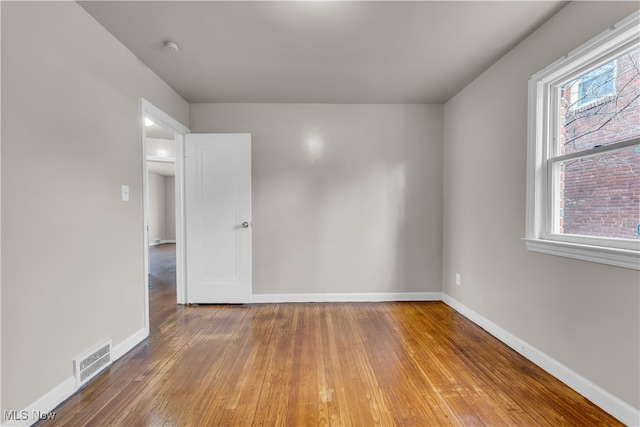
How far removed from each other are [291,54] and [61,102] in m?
1.57

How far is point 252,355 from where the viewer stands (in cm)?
206

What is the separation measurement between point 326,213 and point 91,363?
240cm

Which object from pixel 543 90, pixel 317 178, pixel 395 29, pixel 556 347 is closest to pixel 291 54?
pixel 395 29

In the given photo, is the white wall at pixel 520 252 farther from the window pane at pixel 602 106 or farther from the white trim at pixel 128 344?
the white trim at pixel 128 344

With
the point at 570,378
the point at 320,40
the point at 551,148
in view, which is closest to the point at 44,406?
the point at 320,40

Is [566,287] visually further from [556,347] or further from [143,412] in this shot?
[143,412]

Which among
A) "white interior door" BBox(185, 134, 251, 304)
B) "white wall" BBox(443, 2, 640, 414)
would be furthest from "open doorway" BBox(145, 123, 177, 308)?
"white wall" BBox(443, 2, 640, 414)

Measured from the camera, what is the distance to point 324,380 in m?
1.74

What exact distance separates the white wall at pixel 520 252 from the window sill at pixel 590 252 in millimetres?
48

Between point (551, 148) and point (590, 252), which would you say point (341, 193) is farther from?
point (590, 252)

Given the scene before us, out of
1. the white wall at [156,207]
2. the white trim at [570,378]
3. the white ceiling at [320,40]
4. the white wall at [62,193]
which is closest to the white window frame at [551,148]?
the white ceiling at [320,40]

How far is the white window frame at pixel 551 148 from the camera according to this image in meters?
1.42

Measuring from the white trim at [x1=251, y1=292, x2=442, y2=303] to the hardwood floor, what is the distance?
55cm

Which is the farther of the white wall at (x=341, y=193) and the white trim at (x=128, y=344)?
the white wall at (x=341, y=193)
